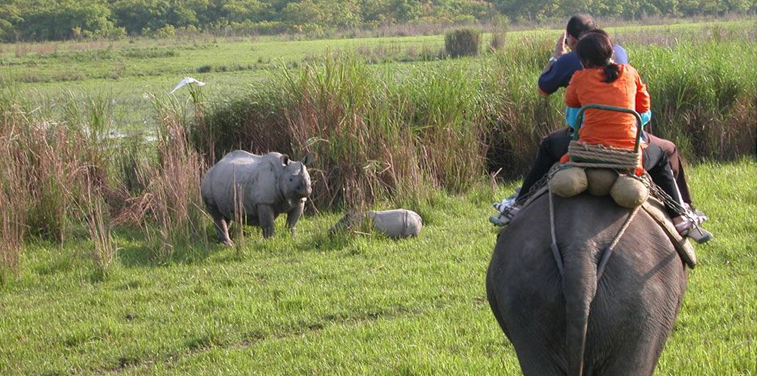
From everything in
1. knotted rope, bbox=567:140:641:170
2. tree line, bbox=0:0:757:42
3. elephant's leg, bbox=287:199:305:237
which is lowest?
tree line, bbox=0:0:757:42

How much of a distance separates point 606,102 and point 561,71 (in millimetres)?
1319

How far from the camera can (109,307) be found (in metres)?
8.73

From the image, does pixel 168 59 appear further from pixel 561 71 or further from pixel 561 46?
pixel 561 71

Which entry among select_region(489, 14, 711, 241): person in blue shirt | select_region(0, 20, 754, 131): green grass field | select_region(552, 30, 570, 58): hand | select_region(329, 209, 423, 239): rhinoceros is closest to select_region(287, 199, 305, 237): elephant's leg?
select_region(329, 209, 423, 239): rhinoceros

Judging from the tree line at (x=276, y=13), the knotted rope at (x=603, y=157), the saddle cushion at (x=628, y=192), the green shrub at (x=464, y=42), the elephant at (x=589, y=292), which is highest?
the knotted rope at (x=603, y=157)

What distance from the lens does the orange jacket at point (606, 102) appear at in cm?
492

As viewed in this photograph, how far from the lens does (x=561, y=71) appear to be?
628 centimetres

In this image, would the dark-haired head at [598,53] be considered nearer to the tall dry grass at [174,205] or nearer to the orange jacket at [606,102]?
the orange jacket at [606,102]

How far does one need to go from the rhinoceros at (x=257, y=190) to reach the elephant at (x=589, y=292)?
640 cm

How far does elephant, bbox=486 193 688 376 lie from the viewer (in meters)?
4.19

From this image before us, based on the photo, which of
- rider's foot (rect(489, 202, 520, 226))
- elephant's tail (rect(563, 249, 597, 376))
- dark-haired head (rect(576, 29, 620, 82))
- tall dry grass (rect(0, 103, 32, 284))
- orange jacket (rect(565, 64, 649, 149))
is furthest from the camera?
tall dry grass (rect(0, 103, 32, 284))

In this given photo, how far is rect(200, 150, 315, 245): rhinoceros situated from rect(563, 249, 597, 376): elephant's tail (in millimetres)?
6843

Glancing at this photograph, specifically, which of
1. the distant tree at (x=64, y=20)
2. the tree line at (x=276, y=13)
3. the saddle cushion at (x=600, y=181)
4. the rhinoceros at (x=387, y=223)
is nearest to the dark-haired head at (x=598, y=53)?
the saddle cushion at (x=600, y=181)

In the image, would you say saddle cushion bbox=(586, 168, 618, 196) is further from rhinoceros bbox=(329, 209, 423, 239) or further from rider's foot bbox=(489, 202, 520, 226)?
rhinoceros bbox=(329, 209, 423, 239)
